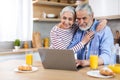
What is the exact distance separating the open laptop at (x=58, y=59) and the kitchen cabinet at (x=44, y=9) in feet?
7.51

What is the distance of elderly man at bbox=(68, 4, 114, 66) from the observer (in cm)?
205

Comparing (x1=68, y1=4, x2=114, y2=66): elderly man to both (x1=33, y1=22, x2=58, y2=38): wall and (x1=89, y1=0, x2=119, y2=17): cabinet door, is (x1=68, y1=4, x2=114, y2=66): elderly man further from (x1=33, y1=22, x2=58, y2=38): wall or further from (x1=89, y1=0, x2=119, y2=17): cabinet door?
(x1=33, y1=22, x2=58, y2=38): wall

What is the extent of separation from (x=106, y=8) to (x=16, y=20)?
161 cm

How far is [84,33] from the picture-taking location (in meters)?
2.25

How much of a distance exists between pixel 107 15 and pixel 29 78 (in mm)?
2534

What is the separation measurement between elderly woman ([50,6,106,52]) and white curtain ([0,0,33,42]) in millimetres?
1633

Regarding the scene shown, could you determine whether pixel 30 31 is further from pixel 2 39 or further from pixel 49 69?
pixel 49 69

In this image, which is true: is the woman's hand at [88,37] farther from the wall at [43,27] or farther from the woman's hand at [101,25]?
the wall at [43,27]

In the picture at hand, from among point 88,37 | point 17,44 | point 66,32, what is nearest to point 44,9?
point 17,44

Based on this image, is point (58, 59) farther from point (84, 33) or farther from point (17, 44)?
point (17, 44)

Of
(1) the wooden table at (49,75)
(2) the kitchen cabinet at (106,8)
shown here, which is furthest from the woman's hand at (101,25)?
(2) the kitchen cabinet at (106,8)

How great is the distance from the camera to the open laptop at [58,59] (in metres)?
1.61

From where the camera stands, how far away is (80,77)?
57.5 inches

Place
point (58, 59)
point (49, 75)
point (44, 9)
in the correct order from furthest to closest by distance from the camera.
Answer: point (44, 9), point (58, 59), point (49, 75)
